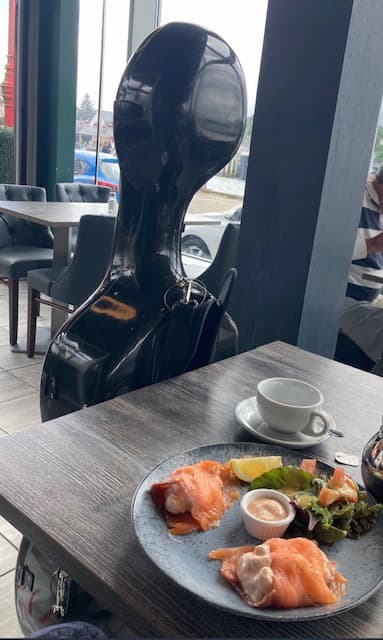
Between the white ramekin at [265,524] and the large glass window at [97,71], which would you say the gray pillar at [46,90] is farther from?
the white ramekin at [265,524]

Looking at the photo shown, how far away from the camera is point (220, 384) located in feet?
3.28

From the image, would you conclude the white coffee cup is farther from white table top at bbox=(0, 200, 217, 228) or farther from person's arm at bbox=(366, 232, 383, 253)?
white table top at bbox=(0, 200, 217, 228)

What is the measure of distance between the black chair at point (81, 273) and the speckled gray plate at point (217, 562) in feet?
6.30

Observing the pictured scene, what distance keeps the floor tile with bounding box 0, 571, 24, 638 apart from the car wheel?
326 centimetres

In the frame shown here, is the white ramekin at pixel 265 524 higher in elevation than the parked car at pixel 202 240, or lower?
higher

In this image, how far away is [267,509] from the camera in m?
0.61

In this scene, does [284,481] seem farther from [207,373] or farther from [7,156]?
[7,156]

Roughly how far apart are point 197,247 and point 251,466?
385cm

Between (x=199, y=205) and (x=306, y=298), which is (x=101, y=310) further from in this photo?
(x=199, y=205)

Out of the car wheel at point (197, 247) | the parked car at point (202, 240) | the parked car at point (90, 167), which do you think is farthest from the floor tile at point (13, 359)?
the parked car at point (90, 167)

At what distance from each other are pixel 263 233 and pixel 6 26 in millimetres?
3984

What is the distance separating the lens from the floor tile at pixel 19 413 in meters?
2.31

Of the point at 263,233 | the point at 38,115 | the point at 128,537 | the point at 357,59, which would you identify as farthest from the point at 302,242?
the point at 38,115

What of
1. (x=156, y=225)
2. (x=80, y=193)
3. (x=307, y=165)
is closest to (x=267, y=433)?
(x=156, y=225)
